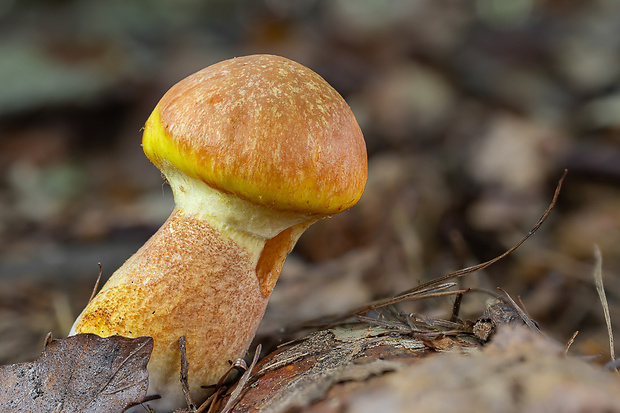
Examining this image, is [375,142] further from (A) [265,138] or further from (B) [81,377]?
(B) [81,377]

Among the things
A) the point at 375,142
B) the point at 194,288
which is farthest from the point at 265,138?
the point at 375,142

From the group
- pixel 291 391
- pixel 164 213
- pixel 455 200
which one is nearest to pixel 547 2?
pixel 455 200

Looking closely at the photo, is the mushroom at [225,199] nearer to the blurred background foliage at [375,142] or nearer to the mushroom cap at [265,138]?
the mushroom cap at [265,138]

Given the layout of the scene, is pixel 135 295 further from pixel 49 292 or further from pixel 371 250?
pixel 371 250

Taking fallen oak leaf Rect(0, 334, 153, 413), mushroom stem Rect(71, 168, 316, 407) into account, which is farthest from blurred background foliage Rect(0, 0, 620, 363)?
fallen oak leaf Rect(0, 334, 153, 413)

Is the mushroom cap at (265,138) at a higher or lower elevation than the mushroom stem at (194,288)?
higher

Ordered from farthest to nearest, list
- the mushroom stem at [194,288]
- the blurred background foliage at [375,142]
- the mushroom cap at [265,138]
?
the blurred background foliage at [375,142] < the mushroom stem at [194,288] < the mushroom cap at [265,138]

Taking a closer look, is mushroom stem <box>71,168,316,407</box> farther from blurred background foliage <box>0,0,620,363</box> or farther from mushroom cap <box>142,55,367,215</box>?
blurred background foliage <box>0,0,620,363</box>

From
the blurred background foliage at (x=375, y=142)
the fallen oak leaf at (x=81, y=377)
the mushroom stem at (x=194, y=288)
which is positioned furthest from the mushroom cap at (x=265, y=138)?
the blurred background foliage at (x=375, y=142)

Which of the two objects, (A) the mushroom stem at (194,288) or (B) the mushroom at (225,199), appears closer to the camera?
(B) the mushroom at (225,199)
